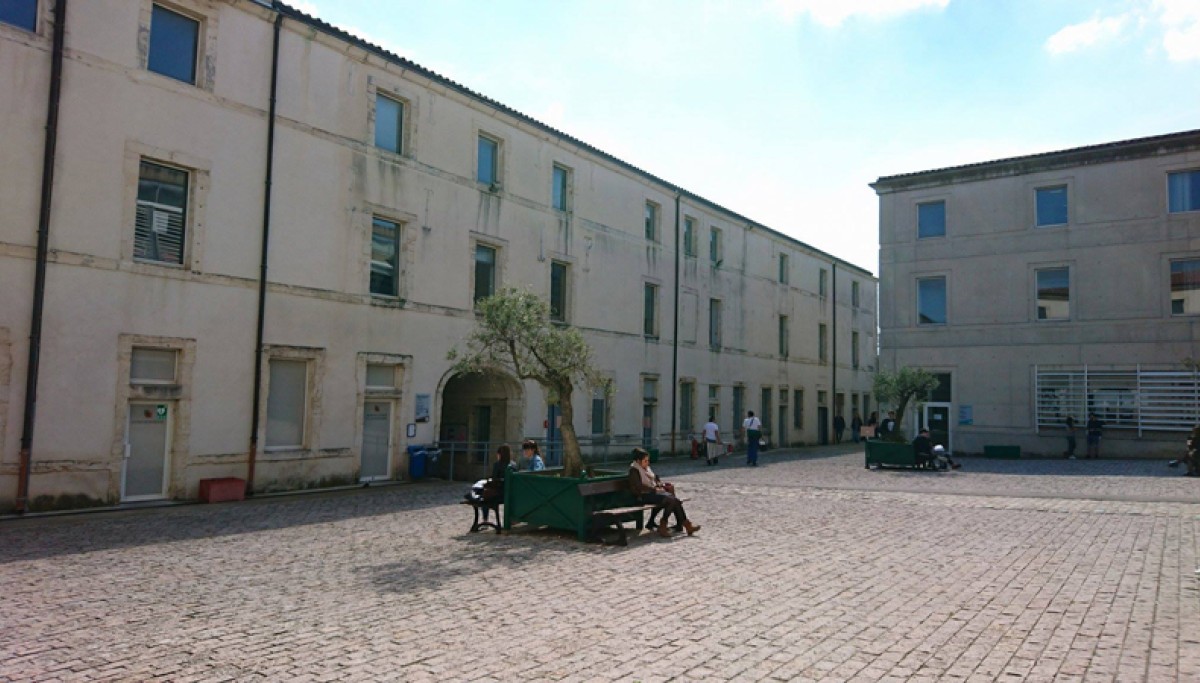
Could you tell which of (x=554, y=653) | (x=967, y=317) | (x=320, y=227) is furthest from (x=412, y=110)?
(x=967, y=317)

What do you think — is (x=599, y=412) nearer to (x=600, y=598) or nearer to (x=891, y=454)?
(x=891, y=454)

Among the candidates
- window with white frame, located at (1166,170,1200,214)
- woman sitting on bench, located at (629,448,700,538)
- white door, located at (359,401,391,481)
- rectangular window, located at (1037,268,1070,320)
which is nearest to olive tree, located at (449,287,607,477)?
woman sitting on bench, located at (629,448,700,538)

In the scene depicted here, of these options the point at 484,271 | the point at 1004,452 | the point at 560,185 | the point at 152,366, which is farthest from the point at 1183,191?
the point at 152,366

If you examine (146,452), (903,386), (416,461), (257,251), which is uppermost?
(257,251)

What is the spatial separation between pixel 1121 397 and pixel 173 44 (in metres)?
32.5

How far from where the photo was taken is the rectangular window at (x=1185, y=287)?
1151 inches

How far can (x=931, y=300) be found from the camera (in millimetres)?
34469

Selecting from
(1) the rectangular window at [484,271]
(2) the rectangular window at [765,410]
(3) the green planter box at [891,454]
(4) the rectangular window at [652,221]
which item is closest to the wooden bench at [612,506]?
(1) the rectangular window at [484,271]

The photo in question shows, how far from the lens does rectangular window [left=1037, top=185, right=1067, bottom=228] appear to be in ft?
105

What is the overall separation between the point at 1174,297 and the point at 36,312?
3480cm

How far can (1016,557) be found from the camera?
10898 millimetres

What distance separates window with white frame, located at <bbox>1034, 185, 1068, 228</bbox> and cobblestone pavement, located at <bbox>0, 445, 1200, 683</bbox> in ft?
67.5

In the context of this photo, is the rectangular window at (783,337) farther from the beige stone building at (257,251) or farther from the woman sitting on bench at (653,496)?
the woman sitting on bench at (653,496)

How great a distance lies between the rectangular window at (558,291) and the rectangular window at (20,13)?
50.4 ft
